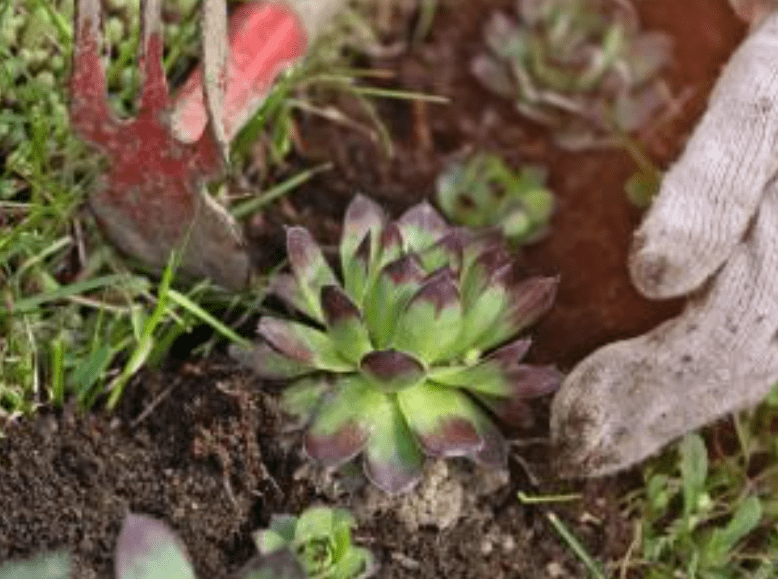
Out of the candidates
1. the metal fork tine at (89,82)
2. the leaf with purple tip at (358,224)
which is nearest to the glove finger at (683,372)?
the leaf with purple tip at (358,224)

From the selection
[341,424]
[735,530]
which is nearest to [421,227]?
[341,424]

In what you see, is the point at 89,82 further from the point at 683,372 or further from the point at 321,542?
the point at 683,372

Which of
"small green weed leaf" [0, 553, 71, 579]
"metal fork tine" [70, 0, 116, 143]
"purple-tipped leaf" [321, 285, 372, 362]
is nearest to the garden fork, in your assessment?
"metal fork tine" [70, 0, 116, 143]

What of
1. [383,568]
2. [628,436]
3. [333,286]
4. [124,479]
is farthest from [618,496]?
[124,479]

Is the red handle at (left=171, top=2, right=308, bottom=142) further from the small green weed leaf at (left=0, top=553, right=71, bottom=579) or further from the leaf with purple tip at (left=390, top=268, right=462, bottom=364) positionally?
→ the small green weed leaf at (left=0, top=553, right=71, bottom=579)

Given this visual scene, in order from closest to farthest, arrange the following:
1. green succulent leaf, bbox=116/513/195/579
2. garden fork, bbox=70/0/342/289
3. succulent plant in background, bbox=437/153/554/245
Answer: green succulent leaf, bbox=116/513/195/579
garden fork, bbox=70/0/342/289
succulent plant in background, bbox=437/153/554/245

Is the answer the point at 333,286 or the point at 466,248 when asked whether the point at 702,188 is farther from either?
the point at 333,286

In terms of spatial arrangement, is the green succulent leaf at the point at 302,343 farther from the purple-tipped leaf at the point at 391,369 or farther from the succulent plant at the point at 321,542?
the succulent plant at the point at 321,542
